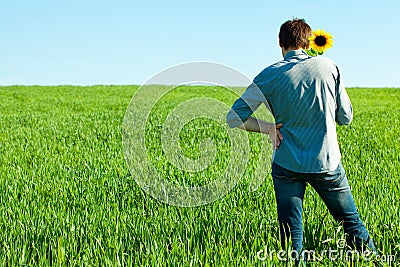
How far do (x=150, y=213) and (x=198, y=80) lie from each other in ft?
5.65

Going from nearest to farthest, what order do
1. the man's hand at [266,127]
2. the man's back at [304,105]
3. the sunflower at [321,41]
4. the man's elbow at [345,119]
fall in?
the man's back at [304,105]
the man's hand at [266,127]
the man's elbow at [345,119]
the sunflower at [321,41]

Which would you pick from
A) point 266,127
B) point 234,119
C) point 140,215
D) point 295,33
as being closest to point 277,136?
point 266,127

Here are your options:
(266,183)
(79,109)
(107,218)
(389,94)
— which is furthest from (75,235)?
(389,94)

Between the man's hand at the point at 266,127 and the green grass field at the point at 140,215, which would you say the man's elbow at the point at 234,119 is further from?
the green grass field at the point at 140,215

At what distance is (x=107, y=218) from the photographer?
15.6 feet

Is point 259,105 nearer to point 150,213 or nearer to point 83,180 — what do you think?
point 150,213

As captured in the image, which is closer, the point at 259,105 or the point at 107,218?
the point at 259,105

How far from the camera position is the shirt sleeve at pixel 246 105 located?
3.64m

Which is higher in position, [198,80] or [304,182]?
[198,80]

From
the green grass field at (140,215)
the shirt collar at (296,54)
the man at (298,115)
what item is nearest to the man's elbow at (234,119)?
the man at (298,115)

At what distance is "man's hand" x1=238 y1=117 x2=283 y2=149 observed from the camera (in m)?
3.67

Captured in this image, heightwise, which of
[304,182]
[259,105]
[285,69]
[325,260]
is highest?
[285,69]

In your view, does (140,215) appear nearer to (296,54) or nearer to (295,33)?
(296,54)

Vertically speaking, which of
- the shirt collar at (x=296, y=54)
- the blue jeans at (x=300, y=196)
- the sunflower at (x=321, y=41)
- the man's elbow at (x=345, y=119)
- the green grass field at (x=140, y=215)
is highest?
the sunflower at (x=321, y=41)
